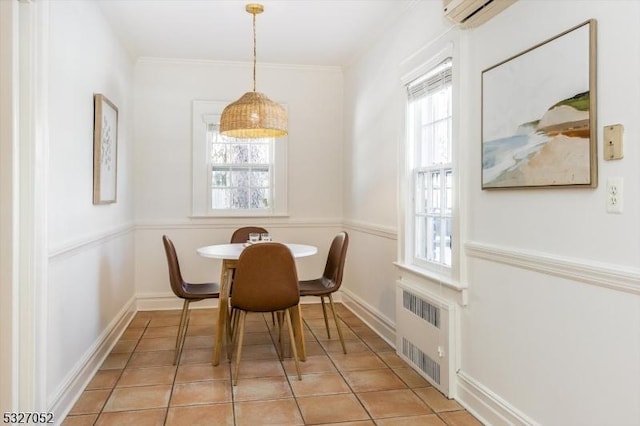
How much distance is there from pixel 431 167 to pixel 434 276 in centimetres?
74

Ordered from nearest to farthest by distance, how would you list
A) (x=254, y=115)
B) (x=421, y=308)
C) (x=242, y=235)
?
(x=421, y=308), (x=254, y=115), (x=242, y=235)

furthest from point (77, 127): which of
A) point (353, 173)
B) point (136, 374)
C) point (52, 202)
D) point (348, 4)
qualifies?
point (353, 173)

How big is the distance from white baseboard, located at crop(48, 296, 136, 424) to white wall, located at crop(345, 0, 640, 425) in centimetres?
216

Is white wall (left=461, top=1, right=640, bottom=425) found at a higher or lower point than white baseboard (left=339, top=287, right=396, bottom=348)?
higher

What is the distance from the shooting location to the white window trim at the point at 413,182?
274cm

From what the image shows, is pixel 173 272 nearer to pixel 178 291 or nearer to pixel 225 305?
pixel 178 291

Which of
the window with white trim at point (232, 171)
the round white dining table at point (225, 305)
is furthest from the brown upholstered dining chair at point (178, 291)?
the window with white trim at point (232, 171)

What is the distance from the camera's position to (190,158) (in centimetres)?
505

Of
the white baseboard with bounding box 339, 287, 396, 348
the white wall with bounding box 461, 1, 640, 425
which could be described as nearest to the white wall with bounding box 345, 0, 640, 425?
the white wall with bounding box 461, 1, 640, 425

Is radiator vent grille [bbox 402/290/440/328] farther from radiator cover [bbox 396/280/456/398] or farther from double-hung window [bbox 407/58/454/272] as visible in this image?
double-hung window [bbox 407/58/454/272]

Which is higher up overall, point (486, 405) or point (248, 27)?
point (248, 27)

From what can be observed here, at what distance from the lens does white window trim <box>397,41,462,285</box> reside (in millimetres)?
2740

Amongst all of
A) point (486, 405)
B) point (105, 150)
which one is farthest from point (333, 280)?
point (105, 150)

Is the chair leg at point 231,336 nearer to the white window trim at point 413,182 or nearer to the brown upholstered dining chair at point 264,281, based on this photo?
the brown upholstered dining chair at point 264,281
